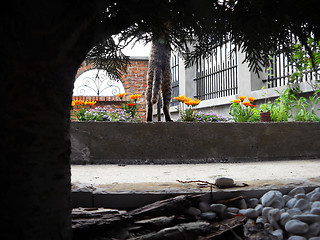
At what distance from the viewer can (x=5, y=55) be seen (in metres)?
0.60

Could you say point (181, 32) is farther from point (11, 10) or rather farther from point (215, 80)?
point (215, 80)

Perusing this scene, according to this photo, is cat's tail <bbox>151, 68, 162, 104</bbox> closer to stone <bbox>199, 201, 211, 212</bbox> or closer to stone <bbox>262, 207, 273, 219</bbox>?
stone <bbox>199, 201, 211, 212</bbox>

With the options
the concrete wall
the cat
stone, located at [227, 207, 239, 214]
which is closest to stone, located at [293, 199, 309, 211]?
stone, located at [227, 207, 239, 214]

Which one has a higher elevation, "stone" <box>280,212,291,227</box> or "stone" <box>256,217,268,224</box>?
"stone" <box>280,212,291,227</box>

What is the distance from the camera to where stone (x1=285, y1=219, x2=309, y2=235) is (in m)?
1.05

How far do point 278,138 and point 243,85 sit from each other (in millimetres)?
2647

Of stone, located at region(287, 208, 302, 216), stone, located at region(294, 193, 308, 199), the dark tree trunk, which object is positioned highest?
the dark tree trunk

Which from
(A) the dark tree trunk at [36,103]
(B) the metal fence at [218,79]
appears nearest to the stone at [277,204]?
(A) the dark tree trunk at [36,103]

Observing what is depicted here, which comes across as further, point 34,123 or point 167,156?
point 167,156

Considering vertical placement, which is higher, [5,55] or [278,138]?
[5,55]

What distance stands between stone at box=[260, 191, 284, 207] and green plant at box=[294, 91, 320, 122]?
10.2 ft

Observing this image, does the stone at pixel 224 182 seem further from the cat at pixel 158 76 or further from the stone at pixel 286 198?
the cat at pixel 158 76

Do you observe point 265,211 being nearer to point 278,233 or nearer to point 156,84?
point 278,233

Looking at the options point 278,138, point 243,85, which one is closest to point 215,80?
point 243,85
